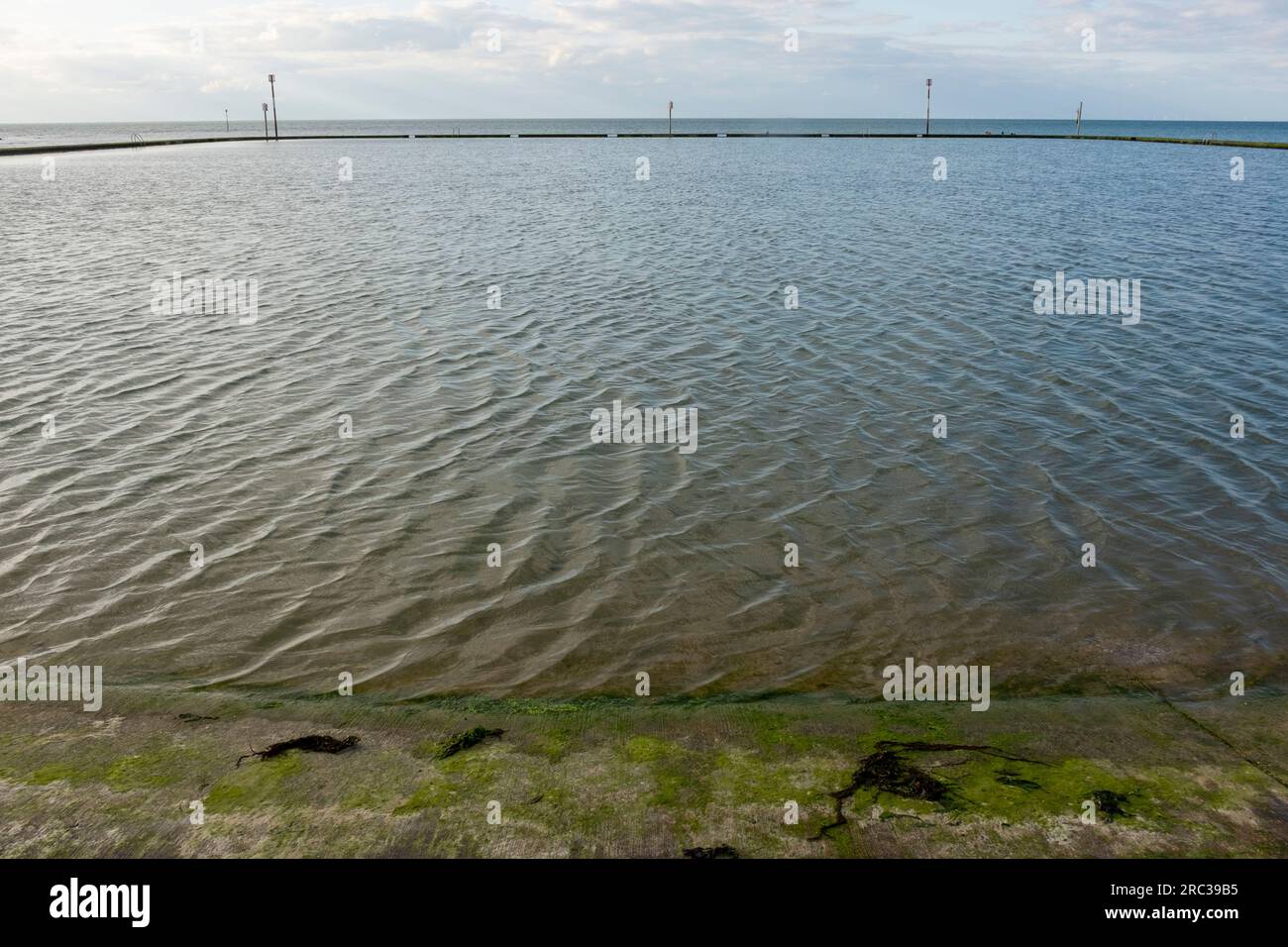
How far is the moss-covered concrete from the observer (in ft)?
17.2

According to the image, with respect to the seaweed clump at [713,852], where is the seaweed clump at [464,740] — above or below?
below

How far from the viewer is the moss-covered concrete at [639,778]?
5.23m

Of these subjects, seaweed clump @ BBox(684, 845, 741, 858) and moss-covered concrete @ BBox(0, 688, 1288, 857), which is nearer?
seaweed clump @ BBox(684, 845, 741, 858)

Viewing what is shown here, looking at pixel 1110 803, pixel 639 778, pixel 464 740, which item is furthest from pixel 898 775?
pixel 464 740

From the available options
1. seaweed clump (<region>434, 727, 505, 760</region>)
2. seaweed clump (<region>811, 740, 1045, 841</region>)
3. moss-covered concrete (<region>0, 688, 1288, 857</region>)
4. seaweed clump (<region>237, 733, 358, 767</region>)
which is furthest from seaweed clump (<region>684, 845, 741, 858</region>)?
seaweed clump (<region>237, 733, 358, 767</region>)

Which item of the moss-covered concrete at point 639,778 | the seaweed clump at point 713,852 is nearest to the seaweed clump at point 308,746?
the moss-covered concrete at point 639,778

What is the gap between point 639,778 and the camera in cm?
591

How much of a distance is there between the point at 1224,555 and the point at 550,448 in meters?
8.27

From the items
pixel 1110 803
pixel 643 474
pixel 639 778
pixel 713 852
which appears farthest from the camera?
pixel 643 474

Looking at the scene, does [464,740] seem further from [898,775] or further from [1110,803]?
[1110,803]

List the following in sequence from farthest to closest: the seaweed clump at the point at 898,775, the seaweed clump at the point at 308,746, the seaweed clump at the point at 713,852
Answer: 1. the seaweed clump at the point at 308,746
2. the seaweed clump at the point at 898,775
3. the seaweed clump at the point at 713,852

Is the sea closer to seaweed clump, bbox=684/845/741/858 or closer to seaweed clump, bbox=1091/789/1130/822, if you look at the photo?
seaweed clump, bbox=1091/789/1130/822

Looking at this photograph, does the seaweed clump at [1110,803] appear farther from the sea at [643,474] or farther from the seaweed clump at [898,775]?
the sea at [643,474]

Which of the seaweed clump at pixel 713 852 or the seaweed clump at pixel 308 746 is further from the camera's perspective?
the seaweed clump at pixel 308 746
